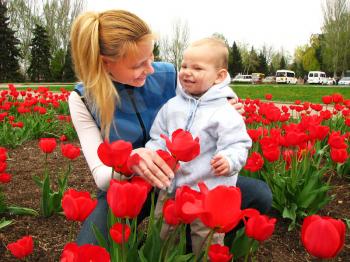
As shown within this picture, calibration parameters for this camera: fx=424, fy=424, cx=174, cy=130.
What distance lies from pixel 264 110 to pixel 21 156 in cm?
292

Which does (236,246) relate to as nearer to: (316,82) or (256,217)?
(256,217)

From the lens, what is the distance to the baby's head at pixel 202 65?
2.24m

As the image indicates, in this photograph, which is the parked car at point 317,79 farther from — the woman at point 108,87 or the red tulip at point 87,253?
the red tulip at point 87,253

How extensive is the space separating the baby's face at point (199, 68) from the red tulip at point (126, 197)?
1209 millimetres

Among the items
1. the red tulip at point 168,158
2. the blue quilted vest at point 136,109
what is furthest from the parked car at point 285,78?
the red tulip at point 168,158

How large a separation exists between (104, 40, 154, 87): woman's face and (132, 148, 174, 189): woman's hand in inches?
28.8

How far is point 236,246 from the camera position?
→ 7.00 feet

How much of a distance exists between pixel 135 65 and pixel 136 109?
1.11 feet

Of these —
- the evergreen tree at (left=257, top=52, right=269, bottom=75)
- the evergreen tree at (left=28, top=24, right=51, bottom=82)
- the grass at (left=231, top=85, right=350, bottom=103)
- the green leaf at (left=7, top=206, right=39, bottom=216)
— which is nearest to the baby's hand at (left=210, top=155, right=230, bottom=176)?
the green leaf at (left=7, top=206, right=39, bottom=216)

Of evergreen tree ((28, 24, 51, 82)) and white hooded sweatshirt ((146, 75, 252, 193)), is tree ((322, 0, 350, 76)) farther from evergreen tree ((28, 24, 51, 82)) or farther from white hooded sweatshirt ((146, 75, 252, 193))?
white hooded sweatshirt ((146, 75, 252, 193))

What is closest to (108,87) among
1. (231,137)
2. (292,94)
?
(231,137)

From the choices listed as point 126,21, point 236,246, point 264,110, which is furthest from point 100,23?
point 264,110

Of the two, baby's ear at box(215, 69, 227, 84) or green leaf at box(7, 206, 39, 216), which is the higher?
baby's ear at box(215, 69, 227, 84)

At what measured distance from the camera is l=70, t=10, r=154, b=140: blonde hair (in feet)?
6.69
